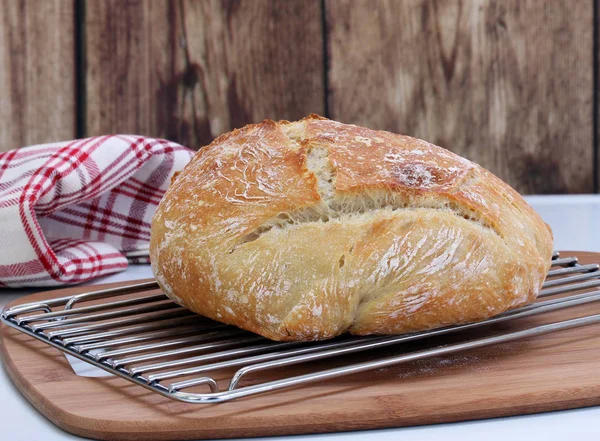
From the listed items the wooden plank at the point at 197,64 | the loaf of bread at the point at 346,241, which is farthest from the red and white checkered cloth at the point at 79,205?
the wooden plank at the point at 197,64

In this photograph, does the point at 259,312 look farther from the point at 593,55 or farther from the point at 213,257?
the point at 593,55

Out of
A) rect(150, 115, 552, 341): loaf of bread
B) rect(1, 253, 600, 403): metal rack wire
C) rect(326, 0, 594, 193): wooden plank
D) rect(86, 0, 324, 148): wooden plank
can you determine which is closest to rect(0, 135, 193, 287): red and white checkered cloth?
rect(1, 253, 600, 403): metal rack wire

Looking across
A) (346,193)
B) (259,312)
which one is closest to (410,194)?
(346,193)

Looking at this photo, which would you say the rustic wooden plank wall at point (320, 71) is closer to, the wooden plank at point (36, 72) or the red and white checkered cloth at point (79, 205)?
the wooden plank at point (36, 72)

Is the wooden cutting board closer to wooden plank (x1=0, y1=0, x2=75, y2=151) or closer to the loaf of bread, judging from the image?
the loaf of bread

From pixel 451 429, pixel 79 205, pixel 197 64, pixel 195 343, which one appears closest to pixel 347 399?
pixel 451 429
